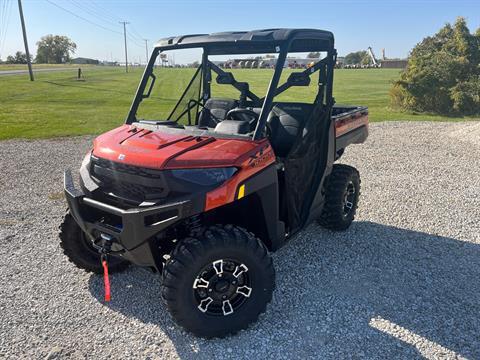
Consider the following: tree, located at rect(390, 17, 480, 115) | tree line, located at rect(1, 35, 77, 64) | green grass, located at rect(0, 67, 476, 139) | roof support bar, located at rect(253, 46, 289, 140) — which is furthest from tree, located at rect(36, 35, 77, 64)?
roof support bar, located at rect(253, 46, 289, 140)

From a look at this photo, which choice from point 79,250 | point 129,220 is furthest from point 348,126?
point 79,250

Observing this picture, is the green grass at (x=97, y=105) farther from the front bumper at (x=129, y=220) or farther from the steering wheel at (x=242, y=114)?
the front bumper at (x=129, y=220)

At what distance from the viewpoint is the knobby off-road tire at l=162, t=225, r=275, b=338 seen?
2.79m

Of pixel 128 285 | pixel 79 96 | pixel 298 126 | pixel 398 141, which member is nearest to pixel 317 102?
pixel 298 126

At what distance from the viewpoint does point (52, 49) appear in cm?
9950

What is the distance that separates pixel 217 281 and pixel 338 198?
80.3 inches

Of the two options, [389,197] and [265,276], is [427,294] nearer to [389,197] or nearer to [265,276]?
[265,276]

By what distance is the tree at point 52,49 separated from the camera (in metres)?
99.5

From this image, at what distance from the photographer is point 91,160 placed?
335cm

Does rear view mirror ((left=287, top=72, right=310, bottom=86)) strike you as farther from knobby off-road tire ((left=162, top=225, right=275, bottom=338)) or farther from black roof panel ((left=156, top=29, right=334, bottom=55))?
knobby off-road tire ((left=162, top=225, right=275, bottom=338))

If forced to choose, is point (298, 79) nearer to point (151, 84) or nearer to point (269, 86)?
point (269, 86)

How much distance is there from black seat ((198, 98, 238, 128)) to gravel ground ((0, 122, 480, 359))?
61.1 inches

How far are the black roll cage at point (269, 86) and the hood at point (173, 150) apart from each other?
0.27 metres

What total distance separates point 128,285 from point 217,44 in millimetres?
2259
